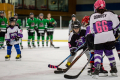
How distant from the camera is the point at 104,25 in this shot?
107 inches

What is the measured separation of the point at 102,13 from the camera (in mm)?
2736

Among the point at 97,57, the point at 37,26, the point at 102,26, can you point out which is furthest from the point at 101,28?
the point at 37,26

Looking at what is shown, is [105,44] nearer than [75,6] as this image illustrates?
Yes

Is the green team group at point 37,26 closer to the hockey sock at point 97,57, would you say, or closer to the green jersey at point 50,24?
the green jersey at point 50,24

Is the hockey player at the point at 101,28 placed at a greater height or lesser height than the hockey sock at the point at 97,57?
greater

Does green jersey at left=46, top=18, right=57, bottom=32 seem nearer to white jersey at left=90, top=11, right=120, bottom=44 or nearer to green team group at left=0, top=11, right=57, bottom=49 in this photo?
green team group at left=0, top=11, right=57, bottom=49

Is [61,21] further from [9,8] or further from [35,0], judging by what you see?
[35,0]

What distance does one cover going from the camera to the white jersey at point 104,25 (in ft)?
8.90

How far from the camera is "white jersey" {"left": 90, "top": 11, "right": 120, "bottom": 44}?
2713 mm

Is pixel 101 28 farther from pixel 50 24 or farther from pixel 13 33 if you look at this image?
pixel 50 24

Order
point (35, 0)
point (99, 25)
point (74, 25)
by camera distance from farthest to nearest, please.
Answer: point (35, 0)
point (74, 25)
point (99, 25)

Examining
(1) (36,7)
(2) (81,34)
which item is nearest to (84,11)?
(1) (36,7)

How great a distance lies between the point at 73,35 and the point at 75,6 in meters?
16.1

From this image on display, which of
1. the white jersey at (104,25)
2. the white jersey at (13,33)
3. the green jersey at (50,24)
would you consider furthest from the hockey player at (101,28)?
the green jersey at (50,24)
